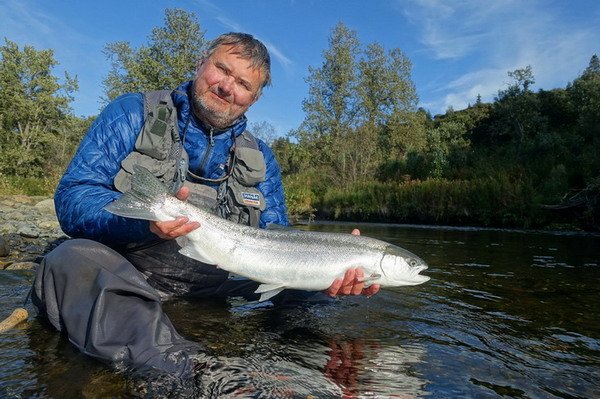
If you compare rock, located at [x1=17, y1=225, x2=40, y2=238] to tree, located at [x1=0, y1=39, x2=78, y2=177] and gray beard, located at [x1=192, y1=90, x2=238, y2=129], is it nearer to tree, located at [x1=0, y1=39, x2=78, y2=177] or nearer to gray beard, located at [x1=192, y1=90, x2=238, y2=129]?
gray beard, located at [x1=192, y1=90, x2=238, y2=129]

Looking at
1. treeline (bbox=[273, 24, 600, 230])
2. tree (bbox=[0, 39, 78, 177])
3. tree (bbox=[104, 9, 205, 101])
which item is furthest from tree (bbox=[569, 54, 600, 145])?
tree (bbox=[0, 39, 78, 177])

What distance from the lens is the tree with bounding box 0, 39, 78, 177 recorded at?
3966 centimetres

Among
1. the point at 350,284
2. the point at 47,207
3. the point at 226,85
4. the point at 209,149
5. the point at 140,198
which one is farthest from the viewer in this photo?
the point at 47,207

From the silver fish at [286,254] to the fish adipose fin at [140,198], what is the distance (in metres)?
0.11

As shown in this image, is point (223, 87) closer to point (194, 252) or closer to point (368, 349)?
point (194, 252)

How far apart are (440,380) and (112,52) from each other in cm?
3566

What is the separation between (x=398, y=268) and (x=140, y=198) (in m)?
1.98

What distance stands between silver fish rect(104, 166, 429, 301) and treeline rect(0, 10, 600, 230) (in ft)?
49.7

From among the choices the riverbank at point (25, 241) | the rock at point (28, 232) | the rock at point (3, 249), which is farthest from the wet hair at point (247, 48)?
the rock at point (28, 232)

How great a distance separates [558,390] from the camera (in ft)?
8.91

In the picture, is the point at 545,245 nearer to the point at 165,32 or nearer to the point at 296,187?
the point at 296,187

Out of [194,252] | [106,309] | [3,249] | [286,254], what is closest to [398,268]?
[286,254]

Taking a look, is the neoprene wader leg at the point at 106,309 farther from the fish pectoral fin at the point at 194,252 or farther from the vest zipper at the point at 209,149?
the vest zipper at the point at 209,149

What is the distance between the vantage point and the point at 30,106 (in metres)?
39.8
